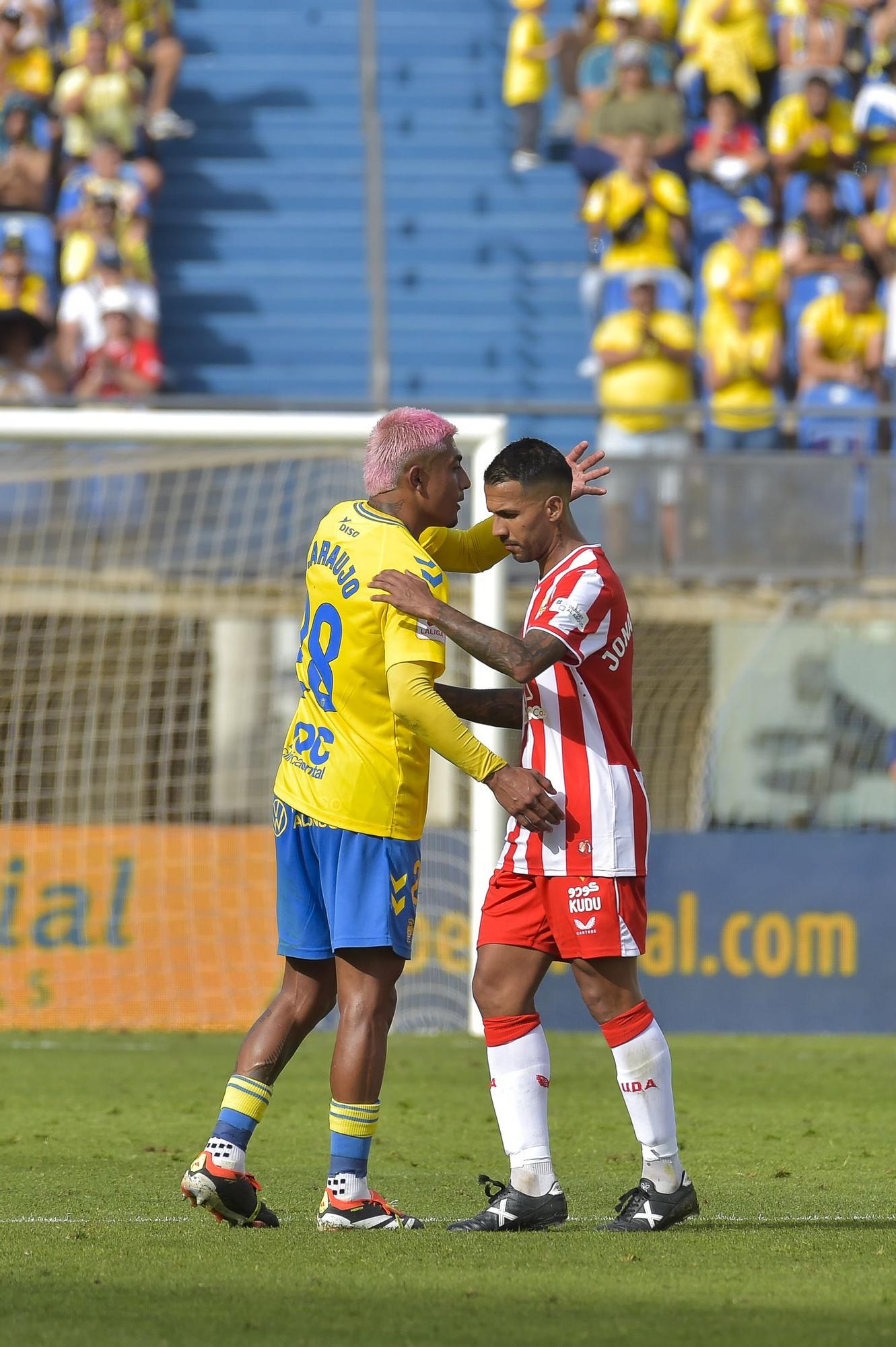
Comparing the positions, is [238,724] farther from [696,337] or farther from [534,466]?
[534,466]

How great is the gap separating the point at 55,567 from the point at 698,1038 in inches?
195

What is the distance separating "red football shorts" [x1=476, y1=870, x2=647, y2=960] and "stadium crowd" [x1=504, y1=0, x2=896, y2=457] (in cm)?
793

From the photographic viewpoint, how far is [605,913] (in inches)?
202

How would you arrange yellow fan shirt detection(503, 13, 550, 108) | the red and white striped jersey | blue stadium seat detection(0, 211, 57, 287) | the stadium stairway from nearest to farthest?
the red and white striped jersey → blue stadium seat detection(0, 211, 57, 287) → the stadium stairway → yellow fan shirt detection(503, 13, 550, 108)

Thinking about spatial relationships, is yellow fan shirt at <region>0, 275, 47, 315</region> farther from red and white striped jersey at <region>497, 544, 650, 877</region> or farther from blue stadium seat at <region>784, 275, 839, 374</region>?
red and white striped jersey at <region>497, 544, 650, 877</region>

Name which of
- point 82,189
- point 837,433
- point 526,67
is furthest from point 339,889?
point 526,67

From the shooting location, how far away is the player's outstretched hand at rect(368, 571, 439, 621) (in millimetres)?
4945

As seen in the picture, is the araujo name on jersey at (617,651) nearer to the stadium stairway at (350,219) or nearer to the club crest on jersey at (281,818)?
the club crest on jersey at (281,818)

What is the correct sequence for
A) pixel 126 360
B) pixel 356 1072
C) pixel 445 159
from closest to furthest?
pixel 356 1072 → pixel 126 360 → pixel 445 159

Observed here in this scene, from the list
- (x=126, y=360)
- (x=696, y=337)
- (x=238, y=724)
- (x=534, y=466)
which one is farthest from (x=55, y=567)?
(x=534, y=466)

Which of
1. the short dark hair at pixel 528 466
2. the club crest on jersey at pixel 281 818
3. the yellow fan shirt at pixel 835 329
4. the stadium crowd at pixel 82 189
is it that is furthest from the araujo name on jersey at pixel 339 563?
the yellow fan shirt at pixel 835 329

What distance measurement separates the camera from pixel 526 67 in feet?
61.9

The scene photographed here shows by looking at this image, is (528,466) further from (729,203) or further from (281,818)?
(729,203)

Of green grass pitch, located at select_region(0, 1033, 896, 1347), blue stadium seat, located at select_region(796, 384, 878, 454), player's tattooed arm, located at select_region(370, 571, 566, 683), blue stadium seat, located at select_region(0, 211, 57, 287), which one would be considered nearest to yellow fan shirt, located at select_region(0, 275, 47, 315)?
blue stadium seat, located at select_region(0, 211, 57, 287)
